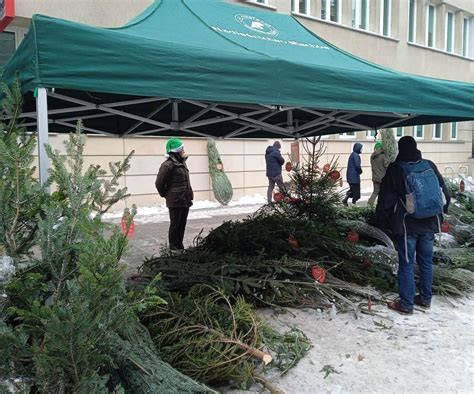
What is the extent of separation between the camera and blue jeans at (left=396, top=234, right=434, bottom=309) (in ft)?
12.3

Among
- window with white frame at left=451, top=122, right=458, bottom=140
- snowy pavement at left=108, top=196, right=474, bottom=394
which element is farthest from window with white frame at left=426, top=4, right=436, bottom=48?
snowy pavement at left=108, top=196, right=474, bottom=394

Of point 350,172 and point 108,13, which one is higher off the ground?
point 108,13

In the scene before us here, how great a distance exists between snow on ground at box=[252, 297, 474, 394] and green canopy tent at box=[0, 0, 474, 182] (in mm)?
1662

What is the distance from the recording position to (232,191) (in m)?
12.1

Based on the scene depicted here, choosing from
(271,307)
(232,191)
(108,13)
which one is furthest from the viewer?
(232,191)

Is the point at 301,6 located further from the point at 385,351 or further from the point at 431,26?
the point at 385,351

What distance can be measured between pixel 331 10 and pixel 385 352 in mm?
13367

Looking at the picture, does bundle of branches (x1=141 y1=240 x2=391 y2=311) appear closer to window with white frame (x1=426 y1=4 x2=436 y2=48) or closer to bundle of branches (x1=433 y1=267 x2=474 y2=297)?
bundle of branches (x1=433 y1=267 x2=474 y2=297)

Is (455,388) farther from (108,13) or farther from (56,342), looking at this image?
(108,13)

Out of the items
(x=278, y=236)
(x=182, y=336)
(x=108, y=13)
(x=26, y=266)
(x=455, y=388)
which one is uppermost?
(x=108, y=13)

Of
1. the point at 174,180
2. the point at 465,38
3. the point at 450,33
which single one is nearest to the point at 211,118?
the point at 174,180

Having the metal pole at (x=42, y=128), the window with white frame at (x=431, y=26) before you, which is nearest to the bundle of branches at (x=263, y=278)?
the metal pole at (x=42, y=128)

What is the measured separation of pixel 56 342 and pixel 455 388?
2.28 meters

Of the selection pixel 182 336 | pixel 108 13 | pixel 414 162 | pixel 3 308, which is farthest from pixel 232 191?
pixel 3 308
